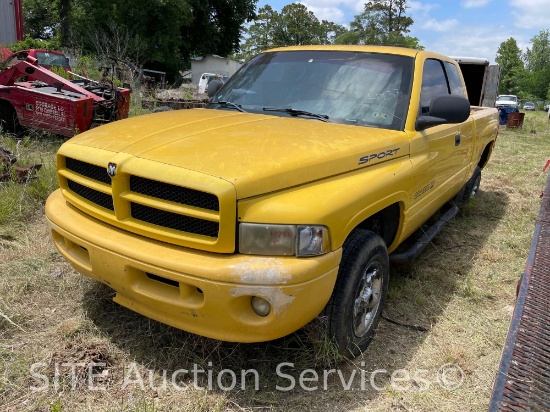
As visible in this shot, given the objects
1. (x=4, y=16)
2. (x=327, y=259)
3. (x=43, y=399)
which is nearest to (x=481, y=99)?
(x=327, y=259)

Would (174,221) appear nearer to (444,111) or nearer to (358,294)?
(358,294)

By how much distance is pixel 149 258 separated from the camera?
2.22 meters

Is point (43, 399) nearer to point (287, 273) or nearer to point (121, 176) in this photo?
point (121, 176)

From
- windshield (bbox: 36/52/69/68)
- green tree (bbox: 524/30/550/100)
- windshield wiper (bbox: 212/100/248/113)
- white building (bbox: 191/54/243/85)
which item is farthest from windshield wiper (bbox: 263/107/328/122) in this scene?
green tree (bbox: 524/30/550/100)

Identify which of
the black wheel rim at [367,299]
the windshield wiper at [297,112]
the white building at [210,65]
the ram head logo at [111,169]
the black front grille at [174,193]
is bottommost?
the black wheel rim at [367,299]

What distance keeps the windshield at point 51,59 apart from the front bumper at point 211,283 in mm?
11146

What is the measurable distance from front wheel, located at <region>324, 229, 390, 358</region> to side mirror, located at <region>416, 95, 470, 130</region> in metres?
1.03

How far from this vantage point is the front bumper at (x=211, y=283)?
2.09m

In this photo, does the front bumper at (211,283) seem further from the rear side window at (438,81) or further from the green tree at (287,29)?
the green tree at (287,29)

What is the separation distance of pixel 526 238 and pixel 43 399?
4.78 m

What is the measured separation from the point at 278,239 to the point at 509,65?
80.0 m

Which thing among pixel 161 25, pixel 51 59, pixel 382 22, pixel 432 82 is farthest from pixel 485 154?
pixel 382 22

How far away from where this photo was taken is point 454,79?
178 inches

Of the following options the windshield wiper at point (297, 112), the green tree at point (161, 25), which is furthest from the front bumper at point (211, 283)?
the green tree at point (161, 25)
